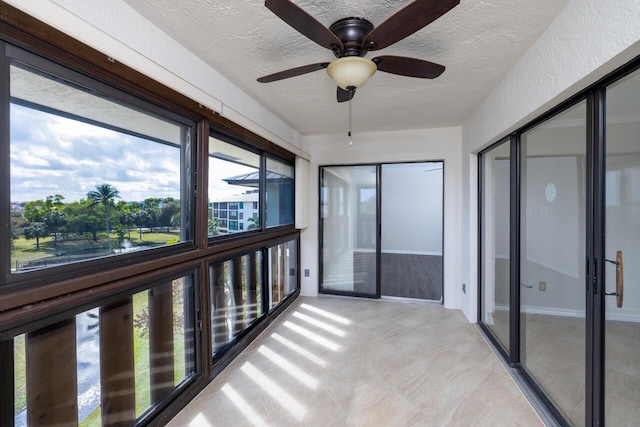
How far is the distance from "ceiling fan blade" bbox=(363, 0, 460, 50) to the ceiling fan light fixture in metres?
0.09

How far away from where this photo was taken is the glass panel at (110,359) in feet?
3.98

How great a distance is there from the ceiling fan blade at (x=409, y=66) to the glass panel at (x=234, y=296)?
6.18ft

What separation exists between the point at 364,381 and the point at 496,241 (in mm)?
1788

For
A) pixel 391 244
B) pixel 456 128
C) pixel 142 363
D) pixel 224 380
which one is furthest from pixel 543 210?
pixel 391 244

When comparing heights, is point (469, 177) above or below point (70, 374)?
above

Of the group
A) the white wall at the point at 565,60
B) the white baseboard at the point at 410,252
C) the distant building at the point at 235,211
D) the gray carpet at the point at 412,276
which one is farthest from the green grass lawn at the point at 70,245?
the white baseboard at the point at 410,252

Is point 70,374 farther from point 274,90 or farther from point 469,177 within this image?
point 469,177

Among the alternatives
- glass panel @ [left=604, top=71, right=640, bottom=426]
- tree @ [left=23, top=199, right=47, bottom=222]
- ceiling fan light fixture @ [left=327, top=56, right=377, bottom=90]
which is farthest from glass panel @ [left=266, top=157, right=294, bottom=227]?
glass panel @ [left=604, top=71, right=640, bottom=426]

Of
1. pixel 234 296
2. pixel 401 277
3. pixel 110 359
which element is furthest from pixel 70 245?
pixel 401 277

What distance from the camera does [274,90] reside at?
2.55 m

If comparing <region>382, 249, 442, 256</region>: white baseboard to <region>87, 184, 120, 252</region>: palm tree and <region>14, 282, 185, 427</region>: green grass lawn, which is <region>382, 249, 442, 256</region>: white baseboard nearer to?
<region>14, 282, 185, 427</region>: green grass lawn

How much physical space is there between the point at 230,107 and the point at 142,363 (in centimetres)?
191

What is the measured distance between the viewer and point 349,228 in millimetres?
4273

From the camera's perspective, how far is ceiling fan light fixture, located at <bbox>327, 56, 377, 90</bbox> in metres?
1.50
